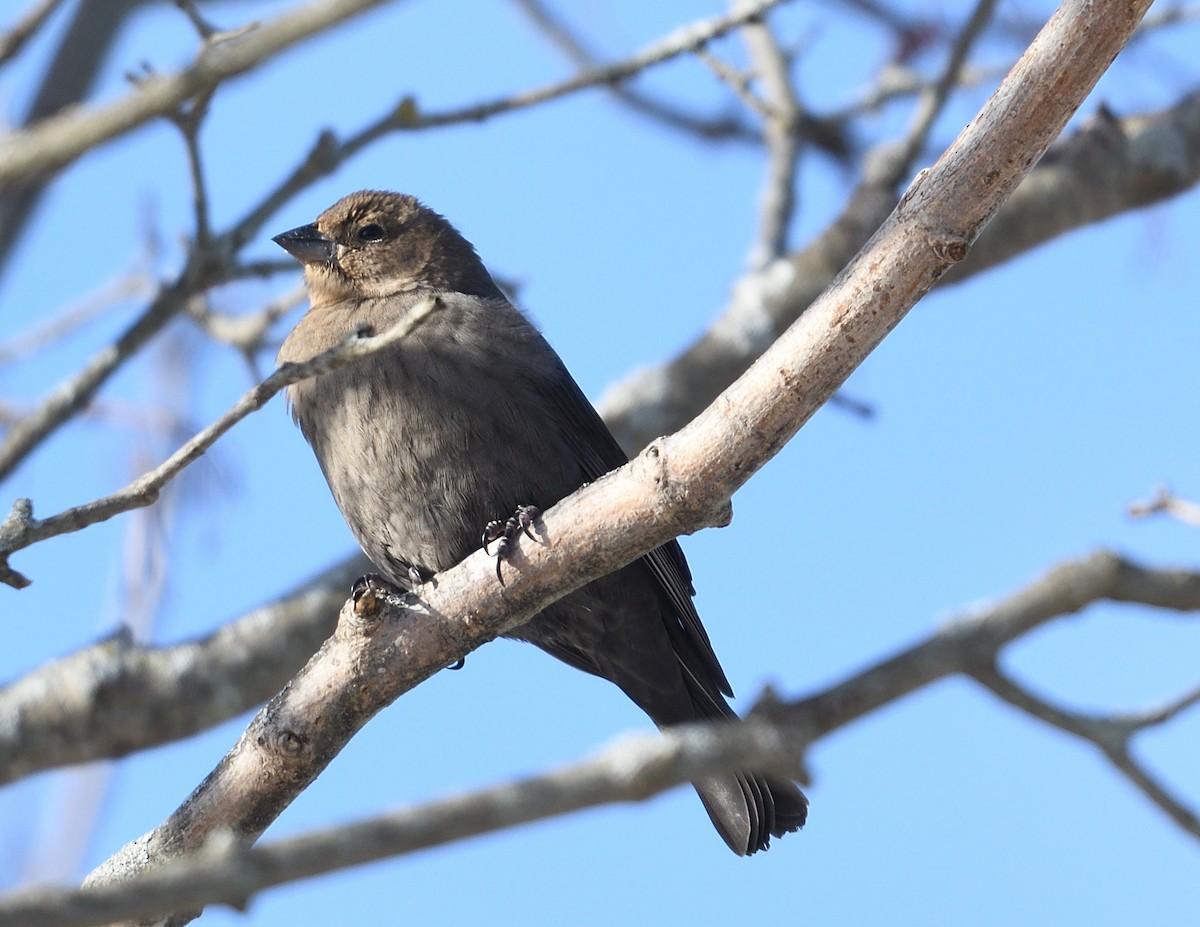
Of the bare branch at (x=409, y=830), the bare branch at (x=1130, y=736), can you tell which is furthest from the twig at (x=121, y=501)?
the bare branch at (x=1130, y=736)

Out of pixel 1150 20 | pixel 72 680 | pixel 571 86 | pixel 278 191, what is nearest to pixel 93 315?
pixel 278 191

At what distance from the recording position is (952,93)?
579 centimetres

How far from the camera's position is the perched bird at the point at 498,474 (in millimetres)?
4145

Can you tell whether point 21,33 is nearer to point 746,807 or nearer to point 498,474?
point 498,474

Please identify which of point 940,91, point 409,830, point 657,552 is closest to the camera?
point 409,830

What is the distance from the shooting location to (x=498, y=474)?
415 cm

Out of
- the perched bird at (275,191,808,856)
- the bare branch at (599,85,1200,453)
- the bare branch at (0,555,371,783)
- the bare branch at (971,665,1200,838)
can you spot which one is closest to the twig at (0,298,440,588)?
the perched bird at (275,191,808,856)

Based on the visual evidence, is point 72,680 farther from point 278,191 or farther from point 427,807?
point 427,807

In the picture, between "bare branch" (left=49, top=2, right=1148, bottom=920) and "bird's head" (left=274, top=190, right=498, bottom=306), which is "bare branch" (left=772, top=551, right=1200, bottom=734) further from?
"bird's head" (left=274, top=190, right=498, bottom=306)

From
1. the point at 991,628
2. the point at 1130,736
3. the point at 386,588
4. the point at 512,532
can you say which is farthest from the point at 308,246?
the point at 1130,736

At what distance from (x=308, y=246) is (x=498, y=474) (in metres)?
1.49

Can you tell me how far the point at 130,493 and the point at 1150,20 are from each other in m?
5.12

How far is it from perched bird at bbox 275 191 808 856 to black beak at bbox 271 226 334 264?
48 cm

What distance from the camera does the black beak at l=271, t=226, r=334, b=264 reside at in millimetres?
5168
